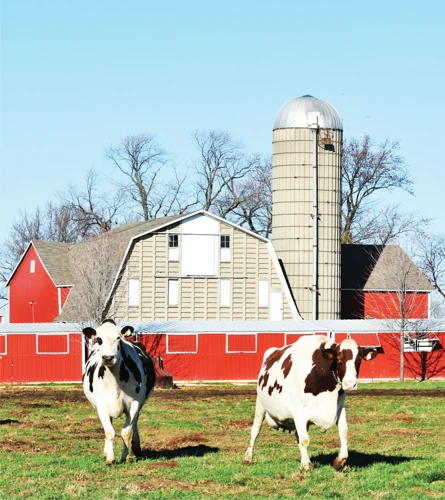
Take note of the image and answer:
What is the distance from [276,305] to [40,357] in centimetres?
1330

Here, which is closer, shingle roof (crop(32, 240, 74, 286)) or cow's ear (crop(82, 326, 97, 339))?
cow's ear (crop(82, 326, 97, 339))

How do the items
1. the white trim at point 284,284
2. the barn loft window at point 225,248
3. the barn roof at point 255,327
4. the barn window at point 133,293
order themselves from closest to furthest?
the barn roof at point 255,327
the barn window at point 133,293
the white trim at point 284,284
the barn loft window at point 225,248

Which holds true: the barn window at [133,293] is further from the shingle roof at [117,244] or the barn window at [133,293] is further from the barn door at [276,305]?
the barn door at [276,305]

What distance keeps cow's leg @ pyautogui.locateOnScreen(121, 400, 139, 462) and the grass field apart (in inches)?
12.5

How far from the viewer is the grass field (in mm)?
14000

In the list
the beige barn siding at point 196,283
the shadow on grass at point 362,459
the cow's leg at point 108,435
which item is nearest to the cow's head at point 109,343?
the cow's leg at point 108,435

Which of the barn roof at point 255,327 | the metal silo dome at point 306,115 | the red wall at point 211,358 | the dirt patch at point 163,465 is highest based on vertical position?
the metal silo dome at point 306,115

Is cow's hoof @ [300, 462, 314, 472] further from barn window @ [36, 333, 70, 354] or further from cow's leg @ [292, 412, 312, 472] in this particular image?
barn window @ [36, 333, 70, 354]

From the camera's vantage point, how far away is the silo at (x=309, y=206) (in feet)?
190

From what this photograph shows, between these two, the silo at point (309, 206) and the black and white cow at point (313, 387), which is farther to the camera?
the silo at point (309, 206)

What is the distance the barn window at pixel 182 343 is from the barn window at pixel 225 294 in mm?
6318

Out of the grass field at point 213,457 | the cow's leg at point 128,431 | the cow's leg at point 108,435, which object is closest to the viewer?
the grass field at point 213,457

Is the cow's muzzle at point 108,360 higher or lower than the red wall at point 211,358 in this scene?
higher

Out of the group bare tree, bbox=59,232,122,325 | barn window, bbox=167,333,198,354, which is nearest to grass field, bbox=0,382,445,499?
barn window, bbox=167,333,198,354
